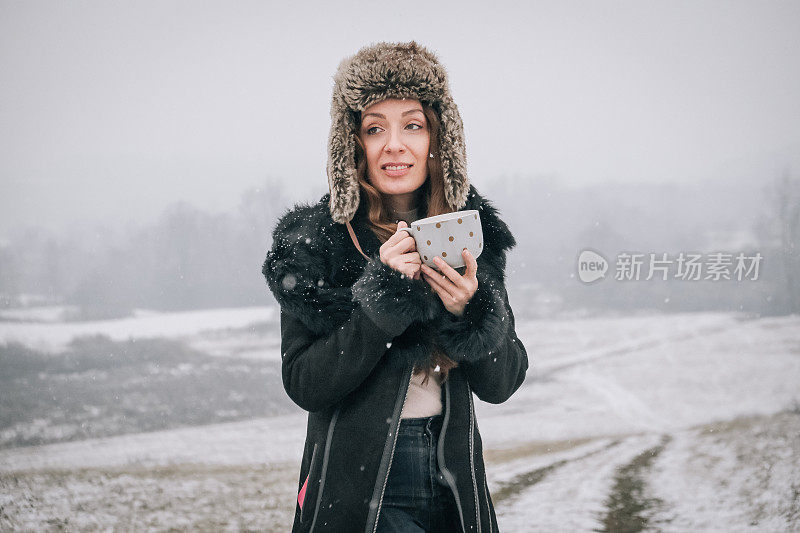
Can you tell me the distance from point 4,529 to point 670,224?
268 inches

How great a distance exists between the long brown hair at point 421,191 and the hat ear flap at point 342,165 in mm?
24

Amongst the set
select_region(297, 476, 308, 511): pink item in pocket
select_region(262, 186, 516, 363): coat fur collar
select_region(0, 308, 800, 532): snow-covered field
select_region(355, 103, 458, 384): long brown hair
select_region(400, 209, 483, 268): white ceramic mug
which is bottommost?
select_region(0, 308, 800, 532): snow-covered field

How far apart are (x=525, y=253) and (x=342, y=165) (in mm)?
6168

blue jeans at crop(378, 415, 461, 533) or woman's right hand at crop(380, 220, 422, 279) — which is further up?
woman's right hand at crop(380, 220, 422, 279)

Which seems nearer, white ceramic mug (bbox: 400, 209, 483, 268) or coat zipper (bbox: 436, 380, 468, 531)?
white ceramic mug (bbox: 400, 209, 483, 268)

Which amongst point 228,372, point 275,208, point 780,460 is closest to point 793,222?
point 780,460

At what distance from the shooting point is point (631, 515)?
3.19 meters

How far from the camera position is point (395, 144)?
1.22 m

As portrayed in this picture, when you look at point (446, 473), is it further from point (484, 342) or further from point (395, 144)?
point (395, 144)

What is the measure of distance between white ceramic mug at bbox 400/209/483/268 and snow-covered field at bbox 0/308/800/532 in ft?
8.01

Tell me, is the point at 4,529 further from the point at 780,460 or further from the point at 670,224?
the point at 670,224

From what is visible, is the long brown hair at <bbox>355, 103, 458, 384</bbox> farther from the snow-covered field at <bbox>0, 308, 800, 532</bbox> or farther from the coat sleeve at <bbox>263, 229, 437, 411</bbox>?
the snow-covered field at <bbox>0, 308, 800, 532</bbox>

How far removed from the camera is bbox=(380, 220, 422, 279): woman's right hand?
3.41 ft

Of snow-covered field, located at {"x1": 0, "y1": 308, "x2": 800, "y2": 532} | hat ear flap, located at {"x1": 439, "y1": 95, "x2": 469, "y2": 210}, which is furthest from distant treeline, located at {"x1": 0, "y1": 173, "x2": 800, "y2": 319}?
hat ear flap, located at {"x1": 439, "y1": 95, "x2": 469, "y2": 210}
